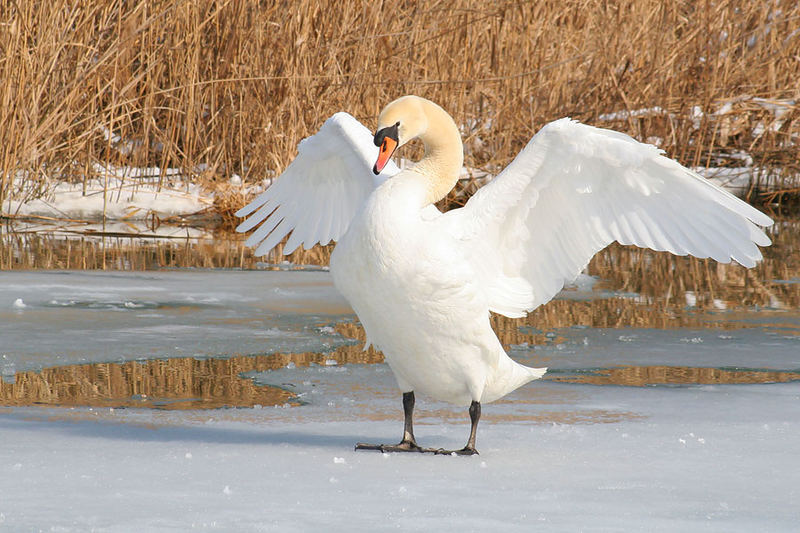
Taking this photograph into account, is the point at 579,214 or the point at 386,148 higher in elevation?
the point at 386,148

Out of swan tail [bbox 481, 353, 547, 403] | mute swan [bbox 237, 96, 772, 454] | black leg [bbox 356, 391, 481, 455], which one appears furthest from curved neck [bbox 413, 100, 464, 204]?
black leg [bbox 356, 391, 481, 455]

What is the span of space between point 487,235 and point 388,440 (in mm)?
713

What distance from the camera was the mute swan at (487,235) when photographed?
11.1ft

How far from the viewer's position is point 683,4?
11281mm

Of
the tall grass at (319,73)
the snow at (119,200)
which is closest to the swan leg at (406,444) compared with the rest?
the tall grass at (319,73)

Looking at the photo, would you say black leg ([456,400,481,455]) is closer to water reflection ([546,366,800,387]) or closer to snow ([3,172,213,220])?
water reflection ([546,366,800,387])

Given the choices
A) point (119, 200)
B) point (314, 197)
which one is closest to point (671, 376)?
point (314, 197)

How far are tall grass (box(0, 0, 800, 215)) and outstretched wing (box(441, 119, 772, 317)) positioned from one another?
5.11 m

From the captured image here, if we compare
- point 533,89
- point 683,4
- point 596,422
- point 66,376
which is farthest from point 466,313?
point 683,4

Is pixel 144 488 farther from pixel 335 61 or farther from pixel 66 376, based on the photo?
pixel 335 61

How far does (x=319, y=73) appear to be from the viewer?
9.82 m

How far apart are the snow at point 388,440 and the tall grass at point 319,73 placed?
3717mm

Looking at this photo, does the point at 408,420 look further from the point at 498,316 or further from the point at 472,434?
the point at 498,316

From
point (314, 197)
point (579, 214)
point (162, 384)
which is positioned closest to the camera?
point (579, 214)
